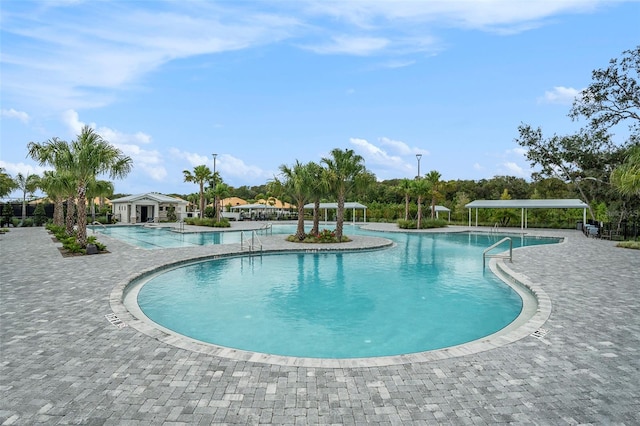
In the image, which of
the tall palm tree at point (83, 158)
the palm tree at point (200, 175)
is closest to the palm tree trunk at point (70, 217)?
the tall palm tree at point (83, 158)

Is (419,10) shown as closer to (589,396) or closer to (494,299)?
(494,299)

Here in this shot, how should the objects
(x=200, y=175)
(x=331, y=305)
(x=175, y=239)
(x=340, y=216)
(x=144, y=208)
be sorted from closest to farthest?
1. (x=331, y=305)
2. (x=340, y=216)
3. (x=175, y=239)
4. (x=200, y=175)
5. (x=144, y=208)

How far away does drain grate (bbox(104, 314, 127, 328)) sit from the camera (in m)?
5.41

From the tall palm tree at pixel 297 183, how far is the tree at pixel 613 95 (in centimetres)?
1666

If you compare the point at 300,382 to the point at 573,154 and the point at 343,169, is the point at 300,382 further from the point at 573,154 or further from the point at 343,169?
the point at 573,154

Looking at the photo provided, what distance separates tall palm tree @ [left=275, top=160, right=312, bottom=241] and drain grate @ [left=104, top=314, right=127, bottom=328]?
41.8 ft

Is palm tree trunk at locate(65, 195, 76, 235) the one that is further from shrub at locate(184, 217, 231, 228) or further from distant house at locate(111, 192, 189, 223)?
distant house at locate(111, 192, 189, 223)

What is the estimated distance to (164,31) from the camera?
12.8m

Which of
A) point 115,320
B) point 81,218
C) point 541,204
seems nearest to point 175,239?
point 81,218

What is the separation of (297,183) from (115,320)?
42.4ft

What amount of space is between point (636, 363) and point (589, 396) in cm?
136

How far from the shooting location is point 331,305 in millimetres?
7840

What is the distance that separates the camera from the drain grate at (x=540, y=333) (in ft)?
16.4

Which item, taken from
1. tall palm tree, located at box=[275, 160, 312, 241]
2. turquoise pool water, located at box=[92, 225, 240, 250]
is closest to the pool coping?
turquoise pool water, located at box=[92, 225, 240, 250]
